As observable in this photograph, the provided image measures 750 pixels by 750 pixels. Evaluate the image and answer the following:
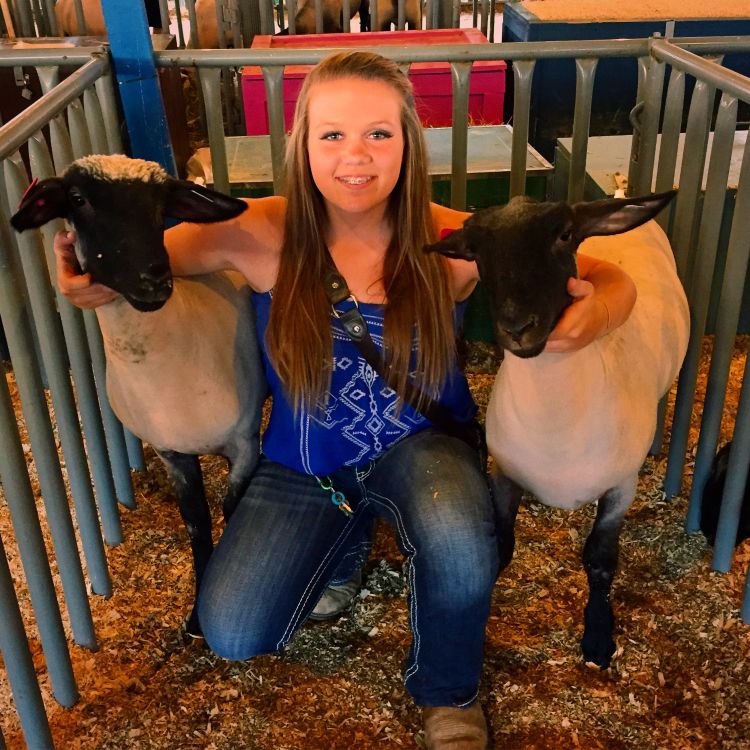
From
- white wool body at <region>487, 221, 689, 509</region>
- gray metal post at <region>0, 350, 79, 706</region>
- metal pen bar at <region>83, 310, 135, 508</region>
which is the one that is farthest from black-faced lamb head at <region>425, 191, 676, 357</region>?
metal pen bar at <region>83, 310, 135, 508</region>

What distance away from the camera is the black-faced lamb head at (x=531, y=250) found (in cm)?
153

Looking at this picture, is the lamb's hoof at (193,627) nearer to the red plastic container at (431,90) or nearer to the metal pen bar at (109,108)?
the metal pen bar at (109,108)

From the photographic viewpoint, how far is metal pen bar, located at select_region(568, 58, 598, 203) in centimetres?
256

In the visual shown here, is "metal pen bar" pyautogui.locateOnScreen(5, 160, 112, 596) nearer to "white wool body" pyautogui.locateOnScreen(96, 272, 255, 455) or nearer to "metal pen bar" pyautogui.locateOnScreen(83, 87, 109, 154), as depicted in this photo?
"white wool body" pyautogui.locateOnScreen(96, 272, 255, 455)

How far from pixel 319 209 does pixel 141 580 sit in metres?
1.27

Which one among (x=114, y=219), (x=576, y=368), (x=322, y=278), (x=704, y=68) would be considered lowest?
(x=576, y=368)

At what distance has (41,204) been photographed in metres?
1.61

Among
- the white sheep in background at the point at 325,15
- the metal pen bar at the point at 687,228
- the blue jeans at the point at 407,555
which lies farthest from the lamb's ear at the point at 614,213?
the white sheep in background at the point at 325,15

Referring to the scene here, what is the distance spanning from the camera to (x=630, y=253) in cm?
229

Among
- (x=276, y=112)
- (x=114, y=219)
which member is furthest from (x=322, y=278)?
(x=276, y=112)

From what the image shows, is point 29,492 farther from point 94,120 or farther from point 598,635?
point 598,635

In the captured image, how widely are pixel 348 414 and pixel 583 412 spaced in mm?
538

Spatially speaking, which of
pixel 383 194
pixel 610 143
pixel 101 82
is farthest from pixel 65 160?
pixel 610 143

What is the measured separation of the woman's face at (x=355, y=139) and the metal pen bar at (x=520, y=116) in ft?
2.97
